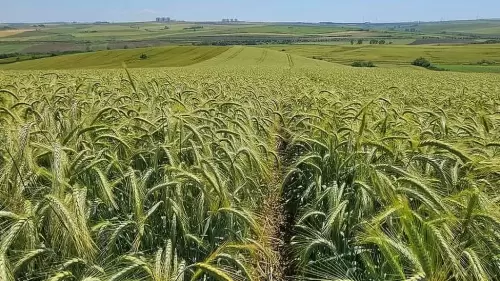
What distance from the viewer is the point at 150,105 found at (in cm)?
495

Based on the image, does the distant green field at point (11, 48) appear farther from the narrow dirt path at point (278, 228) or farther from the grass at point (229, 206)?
the grass at point (229, 206)

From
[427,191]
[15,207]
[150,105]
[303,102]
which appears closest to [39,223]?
[15,207]

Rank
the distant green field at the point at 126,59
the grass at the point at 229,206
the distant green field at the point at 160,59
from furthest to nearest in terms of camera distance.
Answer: the distant green field at the point at 126,59 → the distant green field at the point at 160,59 → the grass at the point at 229,206

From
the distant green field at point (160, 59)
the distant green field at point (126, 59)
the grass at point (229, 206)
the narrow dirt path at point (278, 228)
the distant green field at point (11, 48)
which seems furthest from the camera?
the distant green field at point (11, 48)

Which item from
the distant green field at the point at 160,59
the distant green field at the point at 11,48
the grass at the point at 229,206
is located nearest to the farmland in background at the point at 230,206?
the grass at the point at 229,206

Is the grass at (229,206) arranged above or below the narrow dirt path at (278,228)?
above

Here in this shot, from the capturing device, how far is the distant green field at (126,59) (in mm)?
51969

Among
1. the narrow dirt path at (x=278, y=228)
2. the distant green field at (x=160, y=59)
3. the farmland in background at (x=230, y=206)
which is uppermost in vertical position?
the farmland in background at (x=230, y=206)

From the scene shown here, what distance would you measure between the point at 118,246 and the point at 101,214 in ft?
1.24

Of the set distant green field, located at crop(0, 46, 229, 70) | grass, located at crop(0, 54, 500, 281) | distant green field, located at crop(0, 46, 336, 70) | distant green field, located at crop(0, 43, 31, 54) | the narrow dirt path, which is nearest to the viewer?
grass, located at crop(0, 54, 500, 281)

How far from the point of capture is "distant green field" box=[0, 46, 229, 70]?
2046 inches

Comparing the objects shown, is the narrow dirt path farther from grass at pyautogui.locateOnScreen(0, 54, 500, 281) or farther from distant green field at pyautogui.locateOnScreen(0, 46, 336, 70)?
distant green field at pyautogui.locateOnScreen(0, 46, 336, 70)

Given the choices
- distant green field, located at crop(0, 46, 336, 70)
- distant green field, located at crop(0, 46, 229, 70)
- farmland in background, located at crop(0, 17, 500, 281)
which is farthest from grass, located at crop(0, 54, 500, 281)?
distant green field, located at crop(0, 46, 229, 70)

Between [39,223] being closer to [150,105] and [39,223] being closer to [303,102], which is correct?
[150,105]
